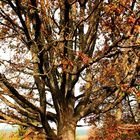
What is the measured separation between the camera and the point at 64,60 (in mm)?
→ 9648

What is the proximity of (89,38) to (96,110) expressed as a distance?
8.51 ft

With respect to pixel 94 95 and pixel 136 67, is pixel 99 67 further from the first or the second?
pixel 136 67

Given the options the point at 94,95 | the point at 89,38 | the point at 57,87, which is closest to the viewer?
the point at 57,87

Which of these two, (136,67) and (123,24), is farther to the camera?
(123,24)

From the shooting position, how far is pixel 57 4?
1223cm

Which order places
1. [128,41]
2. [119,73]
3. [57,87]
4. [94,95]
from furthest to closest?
[94,95], [119,73], [57,87], [128,41]

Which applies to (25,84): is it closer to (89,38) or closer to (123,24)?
(89,38)

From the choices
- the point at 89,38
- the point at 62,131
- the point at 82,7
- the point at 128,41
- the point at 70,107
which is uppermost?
the point at 82,7

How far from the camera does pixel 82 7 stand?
1236 centimetres

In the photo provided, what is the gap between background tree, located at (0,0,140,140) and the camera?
31.2ft

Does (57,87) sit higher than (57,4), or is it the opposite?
(57,4)

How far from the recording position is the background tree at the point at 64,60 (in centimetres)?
952

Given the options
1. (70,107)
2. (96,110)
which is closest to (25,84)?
(70,107)

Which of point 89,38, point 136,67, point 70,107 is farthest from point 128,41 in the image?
point 70,107
